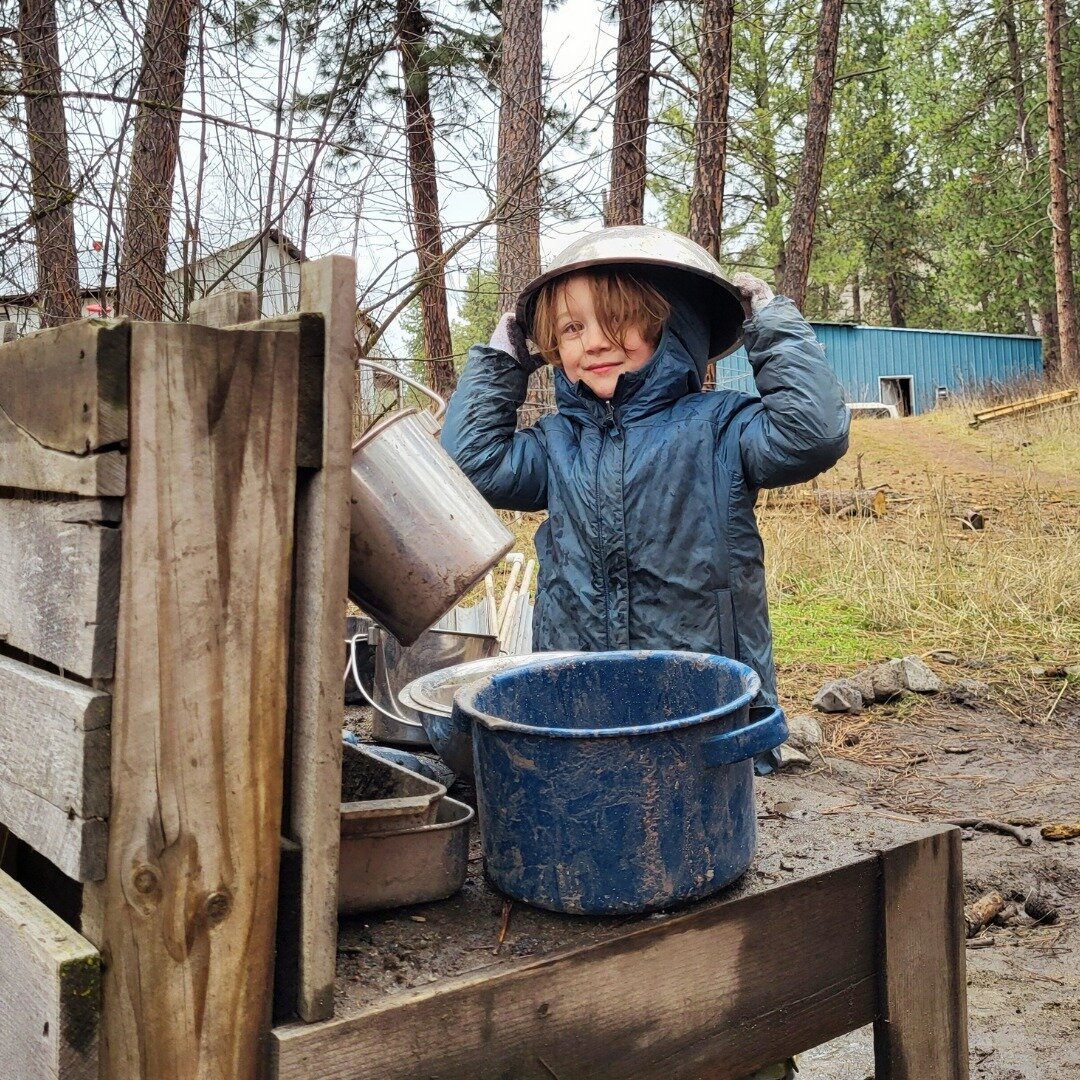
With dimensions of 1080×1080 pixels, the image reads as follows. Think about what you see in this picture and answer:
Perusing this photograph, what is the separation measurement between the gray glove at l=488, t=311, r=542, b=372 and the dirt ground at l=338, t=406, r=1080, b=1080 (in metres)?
1.20

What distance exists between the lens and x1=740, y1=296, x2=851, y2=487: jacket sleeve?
2.23 metres

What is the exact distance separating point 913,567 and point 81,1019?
689 centimetres

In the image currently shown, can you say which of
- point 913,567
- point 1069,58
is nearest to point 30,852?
point 913,567

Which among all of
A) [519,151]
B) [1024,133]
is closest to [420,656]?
[519,151]

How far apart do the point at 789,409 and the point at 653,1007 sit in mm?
1322

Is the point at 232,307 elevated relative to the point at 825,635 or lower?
elevated

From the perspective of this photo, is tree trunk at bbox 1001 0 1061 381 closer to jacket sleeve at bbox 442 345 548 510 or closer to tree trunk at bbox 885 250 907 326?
tree trunk at bbox 885 250 907 326

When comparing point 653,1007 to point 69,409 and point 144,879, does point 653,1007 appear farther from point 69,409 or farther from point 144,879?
point 69,409

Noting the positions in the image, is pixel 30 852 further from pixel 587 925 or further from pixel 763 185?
pixel 763 185

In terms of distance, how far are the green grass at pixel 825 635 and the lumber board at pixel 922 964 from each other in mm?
4621

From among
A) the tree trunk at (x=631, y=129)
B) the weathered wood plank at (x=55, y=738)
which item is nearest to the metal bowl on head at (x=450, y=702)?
the weathered wood plank at (x=55, y=738)

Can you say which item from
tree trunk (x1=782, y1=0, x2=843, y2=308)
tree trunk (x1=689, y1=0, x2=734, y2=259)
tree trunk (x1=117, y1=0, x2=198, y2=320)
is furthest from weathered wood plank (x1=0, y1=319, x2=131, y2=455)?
tree trunk (x1=782, y1=0, x2=843, y2=308)

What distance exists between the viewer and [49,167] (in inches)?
184

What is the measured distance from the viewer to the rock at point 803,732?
459 cm
